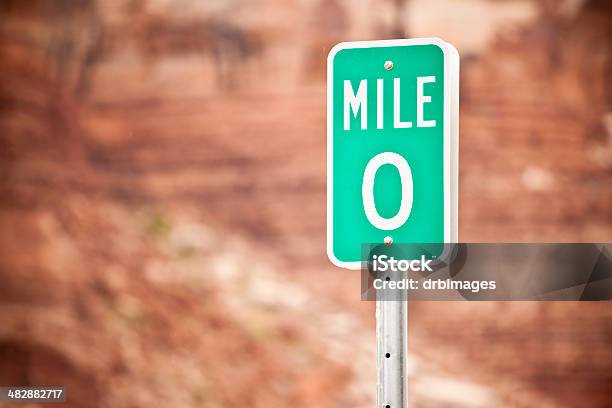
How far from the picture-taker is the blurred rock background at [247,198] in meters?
2.81

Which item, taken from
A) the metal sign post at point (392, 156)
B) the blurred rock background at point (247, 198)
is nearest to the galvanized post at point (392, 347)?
the metal sign post at point (392, 156)

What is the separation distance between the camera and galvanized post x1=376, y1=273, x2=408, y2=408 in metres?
1.39

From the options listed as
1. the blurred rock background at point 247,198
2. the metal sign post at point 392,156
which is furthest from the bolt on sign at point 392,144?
the blurred rock background at point 247,198

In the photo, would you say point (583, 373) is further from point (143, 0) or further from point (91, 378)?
point (143, 0)

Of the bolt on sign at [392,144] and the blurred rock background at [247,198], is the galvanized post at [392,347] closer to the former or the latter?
the bolt on sign at [392,144]

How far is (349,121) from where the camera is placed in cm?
144

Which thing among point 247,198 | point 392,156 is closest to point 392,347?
point 392,156

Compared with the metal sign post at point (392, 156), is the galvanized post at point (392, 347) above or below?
below

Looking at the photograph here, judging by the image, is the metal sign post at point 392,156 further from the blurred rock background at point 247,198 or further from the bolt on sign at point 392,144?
the blurred rock background at point 247,198

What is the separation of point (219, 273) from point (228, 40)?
0.78m

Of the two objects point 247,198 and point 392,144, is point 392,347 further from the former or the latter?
point 247,198

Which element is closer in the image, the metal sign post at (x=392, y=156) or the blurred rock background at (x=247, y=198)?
the metal sign post at (x=392, y=156)

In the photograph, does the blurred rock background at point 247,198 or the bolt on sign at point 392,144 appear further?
the blurred rock background at point 247,198

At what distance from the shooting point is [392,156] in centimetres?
140
